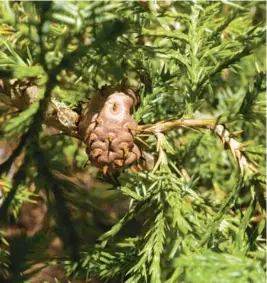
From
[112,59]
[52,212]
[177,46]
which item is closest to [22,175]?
[52,212]

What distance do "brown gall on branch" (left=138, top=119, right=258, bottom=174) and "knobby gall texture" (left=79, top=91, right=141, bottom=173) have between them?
0.03m

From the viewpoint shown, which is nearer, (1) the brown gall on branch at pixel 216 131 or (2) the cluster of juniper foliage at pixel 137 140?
(2) the cluster of juniper foliage at pixel 137 140

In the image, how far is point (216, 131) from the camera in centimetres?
71

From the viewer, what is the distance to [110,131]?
665mm

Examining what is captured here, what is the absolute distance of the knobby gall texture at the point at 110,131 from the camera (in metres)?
0.66

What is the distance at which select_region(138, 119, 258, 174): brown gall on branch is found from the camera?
2.28 feet

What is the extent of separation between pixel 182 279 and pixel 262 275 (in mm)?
168

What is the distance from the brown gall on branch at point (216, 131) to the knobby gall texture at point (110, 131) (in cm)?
3

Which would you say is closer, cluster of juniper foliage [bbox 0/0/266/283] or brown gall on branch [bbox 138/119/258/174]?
cluster of juniper foliage [bbox 0/0/266/283]

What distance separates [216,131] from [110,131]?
0.47 ft

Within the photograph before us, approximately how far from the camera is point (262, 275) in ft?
1.78

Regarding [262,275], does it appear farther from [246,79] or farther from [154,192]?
[246,79]

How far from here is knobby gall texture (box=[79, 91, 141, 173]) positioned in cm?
66

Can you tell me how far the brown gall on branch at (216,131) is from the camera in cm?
70
